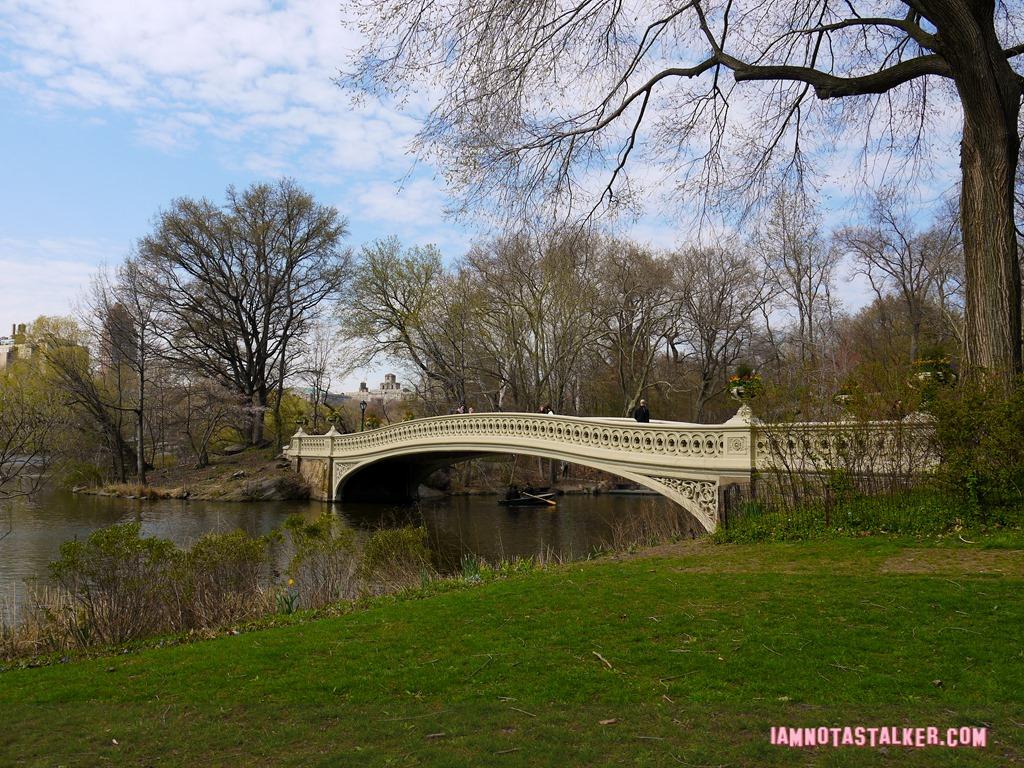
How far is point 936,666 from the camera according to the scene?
3924 mm

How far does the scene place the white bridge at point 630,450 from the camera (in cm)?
887

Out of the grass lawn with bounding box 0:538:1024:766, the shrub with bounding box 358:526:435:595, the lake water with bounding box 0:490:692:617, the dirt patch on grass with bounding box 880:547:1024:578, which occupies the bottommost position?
the lake water with bounding box 0:490:692:617

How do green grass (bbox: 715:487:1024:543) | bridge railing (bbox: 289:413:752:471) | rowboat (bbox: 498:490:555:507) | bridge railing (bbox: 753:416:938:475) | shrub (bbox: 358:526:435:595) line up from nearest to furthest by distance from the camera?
green grass (bbox: 715:487:1024:543) < bridge railing (bbox: 753:416:938:475) < shrub (bbox: 358:526:435:595) < bridge railing (bbox: 289:413:752:471) < rowboat (bbox: 498:490:555:507)

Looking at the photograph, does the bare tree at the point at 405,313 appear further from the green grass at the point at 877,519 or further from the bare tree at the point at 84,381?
the green grass at the point at 877,519

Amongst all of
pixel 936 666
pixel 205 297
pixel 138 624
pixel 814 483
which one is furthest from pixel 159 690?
pixel 205 297

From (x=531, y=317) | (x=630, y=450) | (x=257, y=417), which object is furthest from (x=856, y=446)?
(x=257, y=417)

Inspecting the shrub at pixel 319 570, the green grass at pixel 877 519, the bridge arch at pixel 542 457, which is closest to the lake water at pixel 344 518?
the bridge arch at pixel 542 457

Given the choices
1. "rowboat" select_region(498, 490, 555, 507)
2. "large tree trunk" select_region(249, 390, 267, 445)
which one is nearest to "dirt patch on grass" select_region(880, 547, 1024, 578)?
"rowboat" select_region(498, 490, 555, 507)

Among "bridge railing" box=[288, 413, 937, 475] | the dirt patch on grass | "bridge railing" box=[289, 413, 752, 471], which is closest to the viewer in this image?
the dirt patch on grass

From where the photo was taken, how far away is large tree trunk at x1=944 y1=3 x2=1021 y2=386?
7.99m

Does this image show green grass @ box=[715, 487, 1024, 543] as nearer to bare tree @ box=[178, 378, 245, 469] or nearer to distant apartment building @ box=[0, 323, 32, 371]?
distant apartment building @ box=[0, 323, 32, 371]

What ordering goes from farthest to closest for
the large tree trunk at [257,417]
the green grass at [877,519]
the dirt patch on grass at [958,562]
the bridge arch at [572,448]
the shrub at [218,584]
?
the large tree trunk at [257,417] < the bridge arch at [572,448] < the green grass at [877,519] < the shrub at [218,584] < the dirt patch on grass at [958,562]

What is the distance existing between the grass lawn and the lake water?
791 centimetres

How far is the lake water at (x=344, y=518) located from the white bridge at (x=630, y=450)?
172 centimetres
